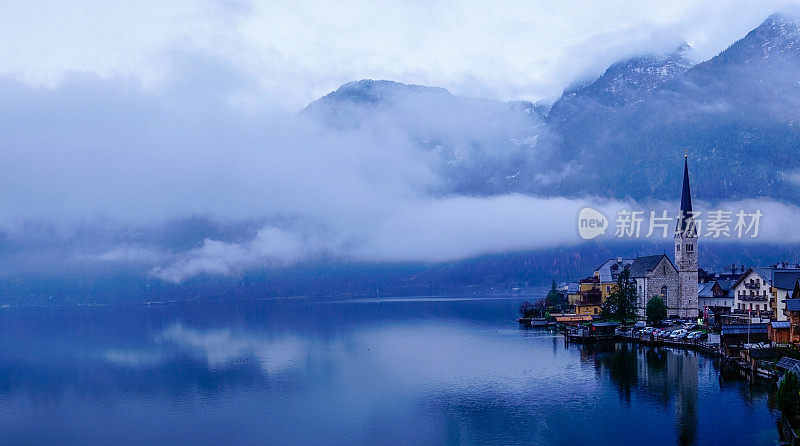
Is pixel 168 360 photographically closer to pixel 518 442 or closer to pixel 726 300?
pixel 518 442

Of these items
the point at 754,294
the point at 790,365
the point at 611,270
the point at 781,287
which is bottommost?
the point at 790,365

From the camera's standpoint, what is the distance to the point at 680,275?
434ft

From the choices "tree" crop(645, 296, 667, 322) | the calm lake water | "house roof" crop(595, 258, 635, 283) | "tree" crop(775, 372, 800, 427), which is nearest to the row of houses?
"tree" crop(645, 296, 667, 322)

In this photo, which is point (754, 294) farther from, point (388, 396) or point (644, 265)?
point (388, 396)

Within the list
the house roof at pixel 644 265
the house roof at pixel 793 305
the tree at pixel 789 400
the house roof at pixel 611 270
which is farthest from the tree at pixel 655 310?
the tree at pixel 789 400

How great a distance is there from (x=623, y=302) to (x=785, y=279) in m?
33.5

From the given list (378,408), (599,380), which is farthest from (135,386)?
(599,380)

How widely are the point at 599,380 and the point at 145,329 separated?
496 feet

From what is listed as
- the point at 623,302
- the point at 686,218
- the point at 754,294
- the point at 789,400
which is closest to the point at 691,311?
the point at 623,302

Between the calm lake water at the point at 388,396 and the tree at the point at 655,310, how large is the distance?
18486mm

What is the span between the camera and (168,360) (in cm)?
11100

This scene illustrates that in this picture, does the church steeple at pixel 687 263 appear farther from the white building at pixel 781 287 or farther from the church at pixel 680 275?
the white building at pixel 781 287

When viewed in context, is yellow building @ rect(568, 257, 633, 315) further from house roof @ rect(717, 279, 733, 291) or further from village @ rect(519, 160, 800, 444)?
house roof @ rect(717, 279, 733, 291)

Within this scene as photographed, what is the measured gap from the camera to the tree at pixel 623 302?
12962 cm
